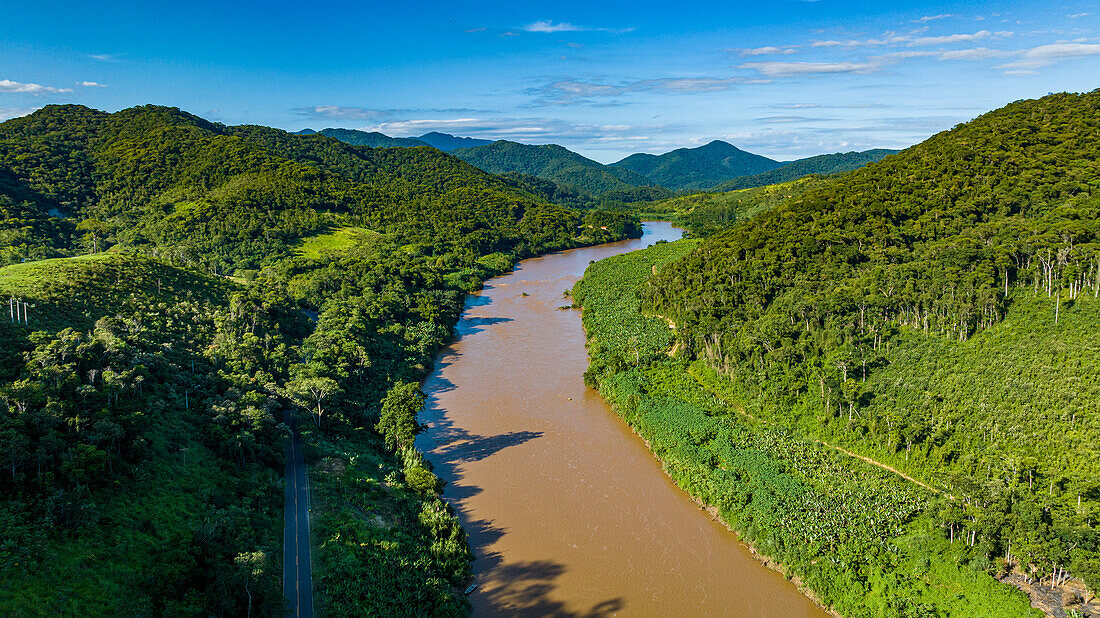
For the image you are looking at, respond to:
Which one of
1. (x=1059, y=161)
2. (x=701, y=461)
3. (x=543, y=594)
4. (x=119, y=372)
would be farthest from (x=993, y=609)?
(x=1059, y=161)

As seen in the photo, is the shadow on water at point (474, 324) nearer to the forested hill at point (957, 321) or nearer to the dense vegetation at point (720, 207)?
the forested hill at point (957, 321)

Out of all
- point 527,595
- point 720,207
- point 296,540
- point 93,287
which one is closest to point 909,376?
point 527,595

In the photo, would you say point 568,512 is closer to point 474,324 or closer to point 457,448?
point 457,448

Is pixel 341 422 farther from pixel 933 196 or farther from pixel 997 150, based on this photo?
pixel 997 150

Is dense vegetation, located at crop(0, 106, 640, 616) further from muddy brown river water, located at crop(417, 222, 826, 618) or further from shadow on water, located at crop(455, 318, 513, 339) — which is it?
muddy brown river water, located at crop(417, 222, 826, 618)

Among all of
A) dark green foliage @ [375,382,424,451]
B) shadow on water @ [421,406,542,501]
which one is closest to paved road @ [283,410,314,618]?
dark green foliage @ [375,382,424,451]

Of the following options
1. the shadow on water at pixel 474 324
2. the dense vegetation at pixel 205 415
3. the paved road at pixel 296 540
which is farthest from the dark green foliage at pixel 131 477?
the shadow on water at pixel 474 324
